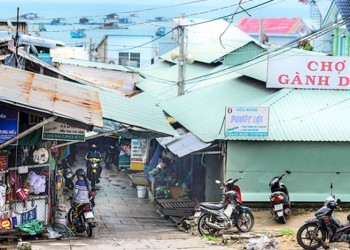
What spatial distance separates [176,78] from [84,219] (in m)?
19.4

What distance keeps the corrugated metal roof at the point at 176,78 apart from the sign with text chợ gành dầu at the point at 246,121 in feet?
28.0

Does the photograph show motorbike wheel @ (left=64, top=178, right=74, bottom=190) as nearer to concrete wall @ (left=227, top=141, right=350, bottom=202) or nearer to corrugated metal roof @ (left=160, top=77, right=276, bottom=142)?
corrugated metal roof @ (left=160, top=77, right=276, bottom=142)

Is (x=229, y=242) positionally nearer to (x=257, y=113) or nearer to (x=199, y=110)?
(x=257, y=113)

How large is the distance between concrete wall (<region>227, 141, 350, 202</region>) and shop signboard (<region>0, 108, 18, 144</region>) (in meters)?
5.90

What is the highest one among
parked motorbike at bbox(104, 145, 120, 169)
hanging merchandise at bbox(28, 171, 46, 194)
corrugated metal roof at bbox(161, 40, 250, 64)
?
corrugated metal roof at bbox(161, 40, 250, 64)

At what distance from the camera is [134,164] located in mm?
29094

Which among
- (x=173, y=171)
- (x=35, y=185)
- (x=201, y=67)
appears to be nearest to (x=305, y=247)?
(x=35, y=185)

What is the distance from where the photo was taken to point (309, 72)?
20.3m

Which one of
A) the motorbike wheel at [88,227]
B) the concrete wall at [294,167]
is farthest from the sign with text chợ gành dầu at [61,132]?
the concrete wall at [294,167]

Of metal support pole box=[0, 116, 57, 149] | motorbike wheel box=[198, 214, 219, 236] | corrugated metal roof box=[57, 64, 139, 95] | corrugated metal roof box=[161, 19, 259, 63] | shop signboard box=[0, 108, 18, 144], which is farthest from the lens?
corrugated metal roof box=[57, 64, 139, 95]

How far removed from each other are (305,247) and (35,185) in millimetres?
5957

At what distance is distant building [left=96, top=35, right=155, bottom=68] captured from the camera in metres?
58.5

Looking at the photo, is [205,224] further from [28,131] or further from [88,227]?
[28,131]

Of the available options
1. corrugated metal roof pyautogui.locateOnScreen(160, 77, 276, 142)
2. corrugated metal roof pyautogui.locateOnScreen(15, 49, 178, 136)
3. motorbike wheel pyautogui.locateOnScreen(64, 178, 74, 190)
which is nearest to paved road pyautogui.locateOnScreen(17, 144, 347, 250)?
motorbike wheel pyautogui.locateOnScreen(64, 178, 74, 190)
